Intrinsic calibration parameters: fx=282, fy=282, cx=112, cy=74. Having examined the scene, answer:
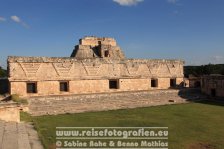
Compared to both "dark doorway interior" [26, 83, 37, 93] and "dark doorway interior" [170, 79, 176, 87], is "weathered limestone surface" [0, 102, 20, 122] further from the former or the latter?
"dark doorway interior" [170, 79, 176, 87]

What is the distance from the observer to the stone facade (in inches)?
1014

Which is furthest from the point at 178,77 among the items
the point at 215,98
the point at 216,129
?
the point at 216,129

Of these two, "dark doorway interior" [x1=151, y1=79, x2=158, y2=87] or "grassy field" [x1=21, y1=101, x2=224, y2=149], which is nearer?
"grassy field" [x1=21, y1=101, x2=224, y2=149]

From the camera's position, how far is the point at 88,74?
2575 centimetres

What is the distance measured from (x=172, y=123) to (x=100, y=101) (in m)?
8.20

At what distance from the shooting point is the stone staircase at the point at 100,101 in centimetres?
1934

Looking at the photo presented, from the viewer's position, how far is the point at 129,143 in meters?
10.9

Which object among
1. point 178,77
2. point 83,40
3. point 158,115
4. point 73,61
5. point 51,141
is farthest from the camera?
point 83,40

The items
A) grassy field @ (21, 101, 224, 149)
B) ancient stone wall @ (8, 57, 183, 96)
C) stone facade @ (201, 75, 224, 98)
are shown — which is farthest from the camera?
stone facade @ (201, 75, 224, 98)

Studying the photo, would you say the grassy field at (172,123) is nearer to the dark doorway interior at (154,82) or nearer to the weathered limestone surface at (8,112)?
the weathered limestone surface at (8,112)

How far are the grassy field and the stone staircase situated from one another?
6.03 ft

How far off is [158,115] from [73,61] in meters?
10.6

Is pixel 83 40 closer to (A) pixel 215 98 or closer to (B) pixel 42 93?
(B) pixel 42 93

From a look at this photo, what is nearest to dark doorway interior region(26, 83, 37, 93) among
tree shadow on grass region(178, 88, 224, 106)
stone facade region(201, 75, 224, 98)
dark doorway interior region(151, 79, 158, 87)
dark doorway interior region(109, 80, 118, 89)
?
dark doorway interior region(109, 80, 118, 89)
